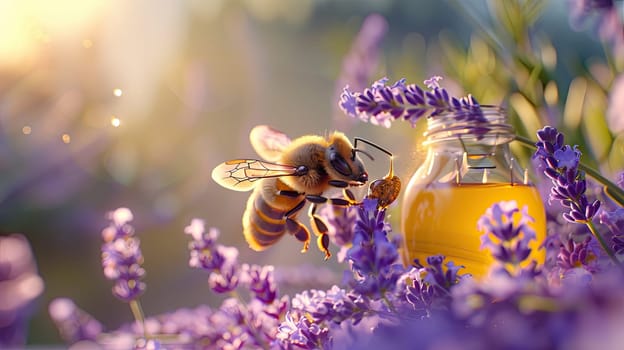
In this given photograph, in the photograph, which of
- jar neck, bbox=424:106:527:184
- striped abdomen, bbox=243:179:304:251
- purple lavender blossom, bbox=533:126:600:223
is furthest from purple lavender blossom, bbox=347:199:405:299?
striped abdomen, bbox=243:179:304:251

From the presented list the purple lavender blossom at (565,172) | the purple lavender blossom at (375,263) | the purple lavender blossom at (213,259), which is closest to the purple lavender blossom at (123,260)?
the purple lavender blossom at (213,259)

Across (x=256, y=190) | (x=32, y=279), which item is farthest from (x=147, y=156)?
(x=32, y=279)

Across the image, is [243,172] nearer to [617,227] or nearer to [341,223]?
[341,223]

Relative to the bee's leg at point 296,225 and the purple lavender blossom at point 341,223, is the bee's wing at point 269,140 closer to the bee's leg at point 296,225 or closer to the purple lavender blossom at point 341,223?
the bee's leg at point 296,225

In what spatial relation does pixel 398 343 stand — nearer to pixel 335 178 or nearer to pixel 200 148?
pixel 335 178

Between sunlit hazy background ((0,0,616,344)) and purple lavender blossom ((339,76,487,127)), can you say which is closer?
purple lavender blossom ((339,76,487,127))

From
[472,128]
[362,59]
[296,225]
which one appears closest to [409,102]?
[472,128]

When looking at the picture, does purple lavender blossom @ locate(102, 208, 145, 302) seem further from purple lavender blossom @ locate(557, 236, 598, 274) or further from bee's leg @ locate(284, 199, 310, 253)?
purple lavender blossom @ locate(557, 236, 598, 274)
